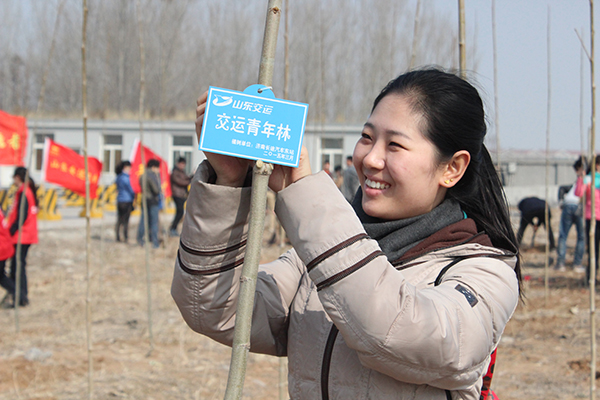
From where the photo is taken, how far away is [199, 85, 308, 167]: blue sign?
86 cm

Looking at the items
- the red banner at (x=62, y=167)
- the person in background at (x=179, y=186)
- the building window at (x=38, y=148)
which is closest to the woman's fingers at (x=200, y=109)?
the red banner at (x=62, y=167)

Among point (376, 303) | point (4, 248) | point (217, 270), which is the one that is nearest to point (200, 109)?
point (217, 270)

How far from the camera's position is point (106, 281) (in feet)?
21.6

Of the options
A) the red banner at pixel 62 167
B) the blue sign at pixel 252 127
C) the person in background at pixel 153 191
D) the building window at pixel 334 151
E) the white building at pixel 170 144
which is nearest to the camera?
the blue sign at pixel 252 127

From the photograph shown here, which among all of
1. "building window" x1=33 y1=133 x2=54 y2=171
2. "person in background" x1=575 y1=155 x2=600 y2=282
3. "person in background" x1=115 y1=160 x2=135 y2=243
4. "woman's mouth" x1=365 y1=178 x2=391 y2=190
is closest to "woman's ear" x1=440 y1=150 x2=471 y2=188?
"woman's mouth" x1=365 y1=178 x2=391 y2=190

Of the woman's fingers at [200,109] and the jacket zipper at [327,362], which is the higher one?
the woman's fingers at [200,109]

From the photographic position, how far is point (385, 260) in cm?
89

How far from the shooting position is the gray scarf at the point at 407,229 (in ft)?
3.60

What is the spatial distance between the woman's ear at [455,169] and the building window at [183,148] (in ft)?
64.4

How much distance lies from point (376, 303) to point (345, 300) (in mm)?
46

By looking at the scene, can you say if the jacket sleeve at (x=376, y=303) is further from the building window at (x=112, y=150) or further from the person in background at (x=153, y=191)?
the building window at (x=112, y=150)

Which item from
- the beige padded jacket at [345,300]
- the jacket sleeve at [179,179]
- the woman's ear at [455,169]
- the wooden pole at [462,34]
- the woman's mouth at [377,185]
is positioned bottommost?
the jacket sleeve at [179,179]

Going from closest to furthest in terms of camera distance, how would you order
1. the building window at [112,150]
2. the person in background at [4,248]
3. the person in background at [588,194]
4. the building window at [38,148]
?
the person in background at [4,248] < the person in background at [588,194] < the building window at [38,148] < the building window at [112,150]

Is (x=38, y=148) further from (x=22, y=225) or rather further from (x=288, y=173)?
(x=288, y=173)
